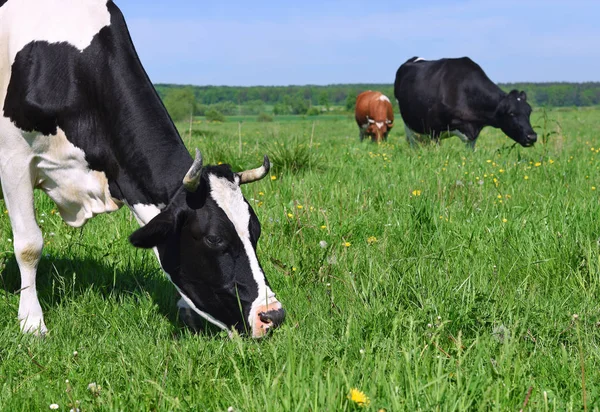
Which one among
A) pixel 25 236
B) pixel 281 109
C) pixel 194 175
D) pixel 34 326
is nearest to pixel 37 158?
pixel 25 236

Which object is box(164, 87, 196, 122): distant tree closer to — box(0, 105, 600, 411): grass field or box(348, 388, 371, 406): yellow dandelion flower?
box(0, 105, 600, 411): grass field

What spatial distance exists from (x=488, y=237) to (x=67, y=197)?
284 centimetres

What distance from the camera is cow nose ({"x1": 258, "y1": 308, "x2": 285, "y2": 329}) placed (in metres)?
3.29

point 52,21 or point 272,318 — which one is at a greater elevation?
point 52,21

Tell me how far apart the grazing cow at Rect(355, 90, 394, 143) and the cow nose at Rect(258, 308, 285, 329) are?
51.4ft

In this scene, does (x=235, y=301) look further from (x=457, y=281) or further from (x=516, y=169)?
(x=516, y=169)

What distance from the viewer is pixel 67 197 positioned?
425 cm

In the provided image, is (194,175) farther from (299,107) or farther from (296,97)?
(296,97)

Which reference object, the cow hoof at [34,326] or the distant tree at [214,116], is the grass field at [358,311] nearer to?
the cow hoof at [34,326]

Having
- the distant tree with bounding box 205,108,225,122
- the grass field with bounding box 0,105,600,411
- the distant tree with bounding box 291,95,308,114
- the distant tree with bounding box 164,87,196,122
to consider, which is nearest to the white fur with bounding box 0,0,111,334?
the grass field with bounding box 0,105,600,411

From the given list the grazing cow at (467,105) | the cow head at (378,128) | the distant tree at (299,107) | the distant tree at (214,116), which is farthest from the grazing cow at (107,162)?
the distant tree at (299,107)

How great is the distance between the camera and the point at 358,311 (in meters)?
3.32

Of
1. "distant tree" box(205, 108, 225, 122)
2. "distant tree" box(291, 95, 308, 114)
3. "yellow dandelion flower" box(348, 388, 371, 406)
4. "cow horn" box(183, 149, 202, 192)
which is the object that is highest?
"cow horn" box(183, 149, 202, 192)

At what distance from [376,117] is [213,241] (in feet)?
53.8
